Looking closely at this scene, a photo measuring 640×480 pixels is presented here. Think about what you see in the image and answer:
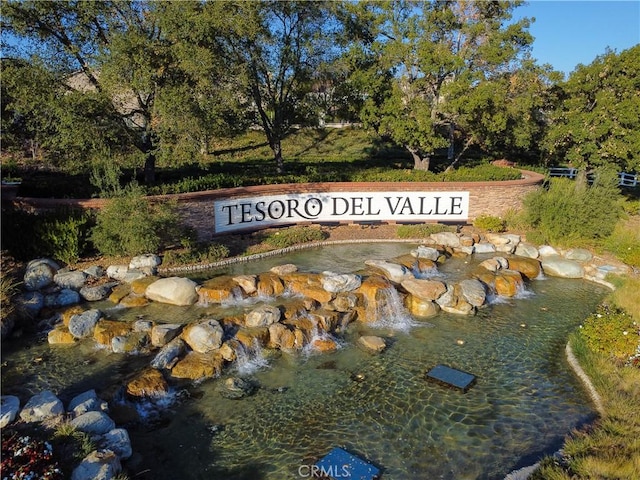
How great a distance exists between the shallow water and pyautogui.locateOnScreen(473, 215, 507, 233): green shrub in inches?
306

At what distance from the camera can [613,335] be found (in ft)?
34.7

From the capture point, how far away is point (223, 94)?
59.3 feet

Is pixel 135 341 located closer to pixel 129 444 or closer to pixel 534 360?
pixel 129 444

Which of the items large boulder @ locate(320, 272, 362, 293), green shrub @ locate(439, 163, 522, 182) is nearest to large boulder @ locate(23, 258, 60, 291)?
large boulder @ locate(320, 272, 362, 293)

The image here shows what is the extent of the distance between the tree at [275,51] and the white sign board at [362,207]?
15.0 ft

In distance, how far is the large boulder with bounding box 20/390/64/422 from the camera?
794 cm

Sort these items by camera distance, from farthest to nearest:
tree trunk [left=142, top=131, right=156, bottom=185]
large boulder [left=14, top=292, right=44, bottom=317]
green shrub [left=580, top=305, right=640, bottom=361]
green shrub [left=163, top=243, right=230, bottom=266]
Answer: tree trunk [left=142, top=131, right=156, bottom=185]
green shrub [left=163, top=243, right=230, bottom=266]
large boulder [left=14, top=292, right=44, bottom=317]
green shrub [left=580, top=305, right=640, bottom=361]

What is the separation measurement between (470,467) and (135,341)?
7.81 meters

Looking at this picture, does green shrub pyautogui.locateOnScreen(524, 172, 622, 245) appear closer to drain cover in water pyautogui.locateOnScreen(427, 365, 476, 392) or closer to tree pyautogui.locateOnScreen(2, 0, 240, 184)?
drain cover in water pyautogui.locateOnScreen(427, 365, 476, 392)

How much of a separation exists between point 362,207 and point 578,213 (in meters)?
8.58

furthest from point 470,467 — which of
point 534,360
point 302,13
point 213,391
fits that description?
point 302,13

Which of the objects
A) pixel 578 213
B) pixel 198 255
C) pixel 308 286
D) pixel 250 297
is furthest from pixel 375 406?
pixel 578 213

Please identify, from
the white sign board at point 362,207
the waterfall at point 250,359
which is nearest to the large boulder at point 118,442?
the waterfall at point 250,359

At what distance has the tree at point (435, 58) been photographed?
21.6 m
